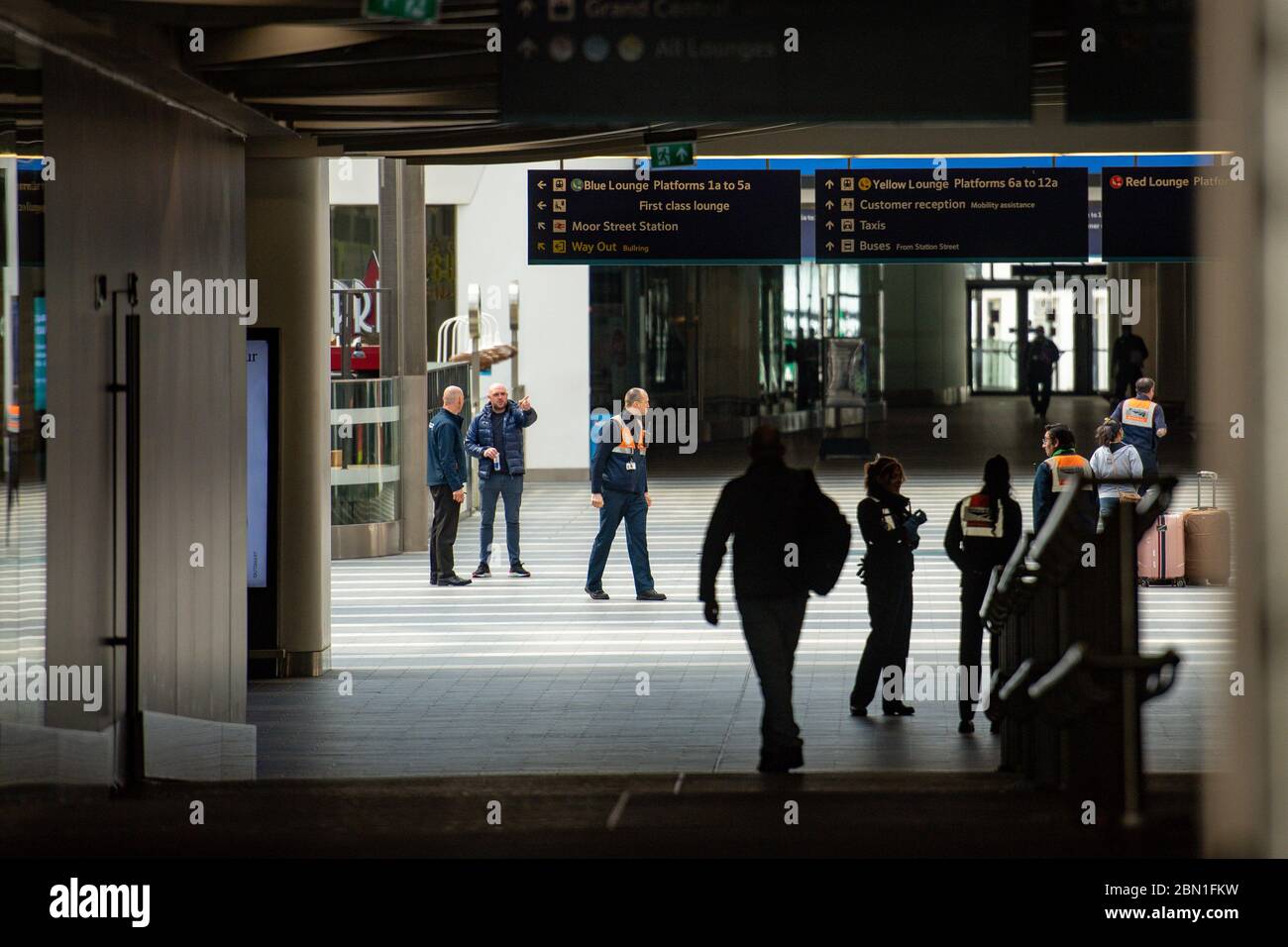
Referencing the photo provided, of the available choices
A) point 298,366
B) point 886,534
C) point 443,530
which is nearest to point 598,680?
point 886,534

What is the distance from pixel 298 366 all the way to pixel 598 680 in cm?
287

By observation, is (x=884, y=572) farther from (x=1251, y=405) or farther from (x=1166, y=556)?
(x=1166, y=556)

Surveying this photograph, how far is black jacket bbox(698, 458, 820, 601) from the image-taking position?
26.9 ft

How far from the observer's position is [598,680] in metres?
11.6

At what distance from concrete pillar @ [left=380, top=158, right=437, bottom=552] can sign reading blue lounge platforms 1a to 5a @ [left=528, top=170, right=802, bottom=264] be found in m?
2.89

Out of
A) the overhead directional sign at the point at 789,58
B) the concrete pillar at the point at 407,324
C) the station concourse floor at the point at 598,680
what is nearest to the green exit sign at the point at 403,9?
the overhead directional sign at the point at 789,58

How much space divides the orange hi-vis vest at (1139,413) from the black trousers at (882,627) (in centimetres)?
633

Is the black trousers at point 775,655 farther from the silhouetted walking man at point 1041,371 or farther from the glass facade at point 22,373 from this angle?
the silhouetted walking man at point 1041,371

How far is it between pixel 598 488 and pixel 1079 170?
4.77m

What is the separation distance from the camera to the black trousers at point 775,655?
8.20 metres

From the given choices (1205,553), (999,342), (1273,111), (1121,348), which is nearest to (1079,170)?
(1205,553)

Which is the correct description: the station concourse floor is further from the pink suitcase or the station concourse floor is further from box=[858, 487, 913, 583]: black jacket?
box=[858, 487, 913, 583]: black jacket

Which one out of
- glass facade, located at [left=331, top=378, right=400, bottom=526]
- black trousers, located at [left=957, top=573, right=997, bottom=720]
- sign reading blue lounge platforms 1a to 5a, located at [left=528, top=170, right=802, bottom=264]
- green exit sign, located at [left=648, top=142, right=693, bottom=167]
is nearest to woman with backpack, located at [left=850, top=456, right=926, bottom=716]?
black trousers, located at [left=957, top=573, right=997, bottom=720]
